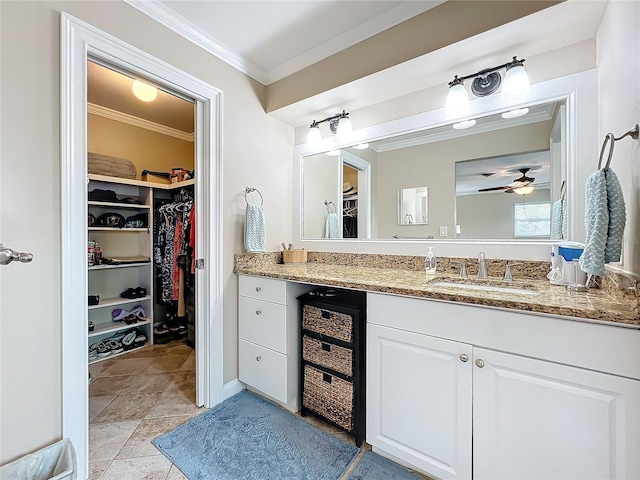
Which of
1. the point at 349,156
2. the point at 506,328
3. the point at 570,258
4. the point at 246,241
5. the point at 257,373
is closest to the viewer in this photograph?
the point at 506,328

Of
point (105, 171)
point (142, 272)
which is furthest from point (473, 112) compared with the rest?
point (142, 272)

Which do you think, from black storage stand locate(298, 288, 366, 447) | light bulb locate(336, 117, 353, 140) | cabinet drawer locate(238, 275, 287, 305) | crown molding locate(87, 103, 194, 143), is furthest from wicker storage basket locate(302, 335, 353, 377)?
crown molding locate(87, 103, 194, 143)

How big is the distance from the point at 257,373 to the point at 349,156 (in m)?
1.75

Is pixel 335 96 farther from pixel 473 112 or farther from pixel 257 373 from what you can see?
pixel 257 373

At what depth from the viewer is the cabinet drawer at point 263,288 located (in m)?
1.70

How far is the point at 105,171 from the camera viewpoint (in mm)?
2602

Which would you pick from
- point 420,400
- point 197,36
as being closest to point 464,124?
point 420,400

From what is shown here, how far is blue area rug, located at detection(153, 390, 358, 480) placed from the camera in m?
1.30

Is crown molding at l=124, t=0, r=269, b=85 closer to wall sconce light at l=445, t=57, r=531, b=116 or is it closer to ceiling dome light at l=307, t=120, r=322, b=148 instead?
ceiling dome light at l=307, t=120, r=322, b=148

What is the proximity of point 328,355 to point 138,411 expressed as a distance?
130 cm

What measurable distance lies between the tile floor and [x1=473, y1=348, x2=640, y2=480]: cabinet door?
2.26 ft

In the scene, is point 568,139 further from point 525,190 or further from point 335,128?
point 335,128

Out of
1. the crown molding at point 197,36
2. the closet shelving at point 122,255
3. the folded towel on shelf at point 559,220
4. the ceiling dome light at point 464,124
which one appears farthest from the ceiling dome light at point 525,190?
the closet shelving at point 122,255

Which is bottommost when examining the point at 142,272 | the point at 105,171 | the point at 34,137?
the point at 142,272
